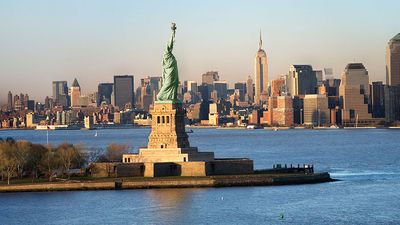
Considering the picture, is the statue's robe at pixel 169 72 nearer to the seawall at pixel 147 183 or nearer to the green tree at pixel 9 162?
the seawall at pixel 147 183

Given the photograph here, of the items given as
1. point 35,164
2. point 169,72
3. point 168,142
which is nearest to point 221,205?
point 168,142

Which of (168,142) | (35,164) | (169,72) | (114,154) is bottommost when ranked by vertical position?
(35,164)

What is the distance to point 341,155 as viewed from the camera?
115438 mm

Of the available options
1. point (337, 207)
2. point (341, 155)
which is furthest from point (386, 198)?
point (341, 155)

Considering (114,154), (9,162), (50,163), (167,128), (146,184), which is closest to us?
(146,184)

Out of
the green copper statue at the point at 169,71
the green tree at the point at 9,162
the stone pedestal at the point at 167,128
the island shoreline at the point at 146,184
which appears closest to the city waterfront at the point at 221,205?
the island shoreline at the point at 146,184

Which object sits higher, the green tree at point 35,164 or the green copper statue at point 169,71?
the green copper statue at point 169,71

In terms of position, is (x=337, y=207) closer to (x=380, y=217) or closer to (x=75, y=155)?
(x=380, y=217)

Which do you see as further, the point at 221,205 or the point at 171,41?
the point at 171,41

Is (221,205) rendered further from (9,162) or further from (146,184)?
(9,162)

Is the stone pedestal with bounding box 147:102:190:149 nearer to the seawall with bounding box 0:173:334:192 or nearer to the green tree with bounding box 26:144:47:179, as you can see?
the seawall with bounding box 0:173:334:192

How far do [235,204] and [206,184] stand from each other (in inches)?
315

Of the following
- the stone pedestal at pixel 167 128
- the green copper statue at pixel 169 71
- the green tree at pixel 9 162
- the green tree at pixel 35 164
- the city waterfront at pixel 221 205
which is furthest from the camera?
the green tree at pixel 35 164

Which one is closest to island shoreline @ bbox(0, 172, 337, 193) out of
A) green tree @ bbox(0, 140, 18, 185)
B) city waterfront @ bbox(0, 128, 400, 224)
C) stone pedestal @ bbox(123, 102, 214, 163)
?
city waterfront @ bbox(0, 128, 400, 224)
